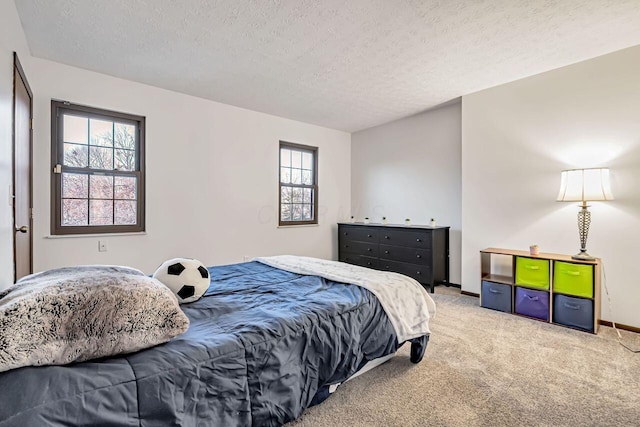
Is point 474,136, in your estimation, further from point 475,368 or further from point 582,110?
point 475,368

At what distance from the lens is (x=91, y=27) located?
244cm

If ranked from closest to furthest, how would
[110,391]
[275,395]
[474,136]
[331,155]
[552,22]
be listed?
[110,391] < [275,395] < [552,22] < [474,136] < [331,155]

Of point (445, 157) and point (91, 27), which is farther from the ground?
point (91, 27)

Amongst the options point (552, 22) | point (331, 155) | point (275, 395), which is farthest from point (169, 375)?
point (331, 155)

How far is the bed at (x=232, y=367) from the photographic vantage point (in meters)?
0.92

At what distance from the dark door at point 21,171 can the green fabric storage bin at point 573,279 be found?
4494 mm

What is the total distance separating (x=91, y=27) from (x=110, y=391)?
2706mm

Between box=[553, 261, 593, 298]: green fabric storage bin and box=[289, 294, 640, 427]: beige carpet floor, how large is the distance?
362mm

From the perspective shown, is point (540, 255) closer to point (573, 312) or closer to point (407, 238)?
point (573, 312)

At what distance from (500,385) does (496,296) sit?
1.63m

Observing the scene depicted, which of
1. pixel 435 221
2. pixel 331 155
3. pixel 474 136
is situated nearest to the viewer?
pixel 474 136

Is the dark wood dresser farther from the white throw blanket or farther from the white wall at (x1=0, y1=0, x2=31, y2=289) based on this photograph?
the white wall at (x1=0, y1=0, x2=31, y2=289)

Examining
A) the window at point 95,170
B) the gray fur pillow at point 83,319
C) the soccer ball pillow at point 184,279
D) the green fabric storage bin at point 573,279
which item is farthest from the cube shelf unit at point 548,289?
the window at point 95,170

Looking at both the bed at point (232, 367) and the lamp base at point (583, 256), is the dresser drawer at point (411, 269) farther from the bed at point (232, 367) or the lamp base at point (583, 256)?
the bed at point (232, 367)
